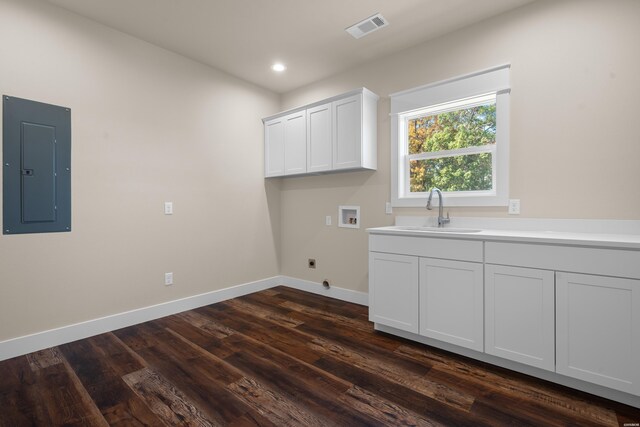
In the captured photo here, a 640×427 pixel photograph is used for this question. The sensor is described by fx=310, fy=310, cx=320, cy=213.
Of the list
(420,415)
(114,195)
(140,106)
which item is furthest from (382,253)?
(140,106)

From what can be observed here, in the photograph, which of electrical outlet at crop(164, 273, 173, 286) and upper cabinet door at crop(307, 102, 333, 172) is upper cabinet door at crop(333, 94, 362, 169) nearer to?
upper cabinet door at crop(307, 102, 333, 172)

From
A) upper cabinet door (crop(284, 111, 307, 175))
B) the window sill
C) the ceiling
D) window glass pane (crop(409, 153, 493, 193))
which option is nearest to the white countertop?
the window sill

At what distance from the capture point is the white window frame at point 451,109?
2.53m

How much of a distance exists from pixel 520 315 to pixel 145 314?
3125mm

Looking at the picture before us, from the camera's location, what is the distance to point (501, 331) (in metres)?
2.04

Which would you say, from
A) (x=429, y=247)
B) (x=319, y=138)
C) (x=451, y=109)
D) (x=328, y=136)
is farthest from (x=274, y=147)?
(x=429, y=247)

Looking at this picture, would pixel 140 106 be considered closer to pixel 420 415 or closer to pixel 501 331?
pixel 420 415

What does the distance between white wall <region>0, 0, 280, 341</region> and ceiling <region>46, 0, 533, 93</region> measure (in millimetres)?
270

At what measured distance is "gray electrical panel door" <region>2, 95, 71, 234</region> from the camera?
7.34ft

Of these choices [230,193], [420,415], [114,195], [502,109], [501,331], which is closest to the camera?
[420,415]

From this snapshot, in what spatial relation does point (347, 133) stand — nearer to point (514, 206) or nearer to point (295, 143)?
point (295, 143)

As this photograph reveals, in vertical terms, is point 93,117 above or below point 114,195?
above

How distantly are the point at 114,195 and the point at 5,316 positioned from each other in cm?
113

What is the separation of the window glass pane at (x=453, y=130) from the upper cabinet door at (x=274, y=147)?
158 centimetres
